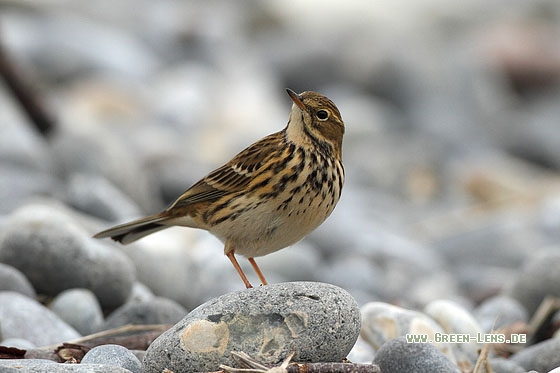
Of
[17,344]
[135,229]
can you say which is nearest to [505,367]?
[135,229]

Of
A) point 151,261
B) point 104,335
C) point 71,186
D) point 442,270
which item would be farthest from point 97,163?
point 104,335

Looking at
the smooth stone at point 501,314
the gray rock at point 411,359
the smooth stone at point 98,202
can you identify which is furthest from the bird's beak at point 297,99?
the smooth stone at point 98,202

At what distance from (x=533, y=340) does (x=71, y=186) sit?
14.3 ft

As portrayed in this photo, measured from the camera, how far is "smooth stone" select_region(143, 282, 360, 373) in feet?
13.1

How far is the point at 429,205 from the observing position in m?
13.2

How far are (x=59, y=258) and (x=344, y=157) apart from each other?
27.8ft

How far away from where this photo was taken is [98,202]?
807cm

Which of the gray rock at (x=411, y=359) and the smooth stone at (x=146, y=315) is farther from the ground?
the smooth stone at (x=146, y=315)

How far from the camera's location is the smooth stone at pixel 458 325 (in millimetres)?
5316

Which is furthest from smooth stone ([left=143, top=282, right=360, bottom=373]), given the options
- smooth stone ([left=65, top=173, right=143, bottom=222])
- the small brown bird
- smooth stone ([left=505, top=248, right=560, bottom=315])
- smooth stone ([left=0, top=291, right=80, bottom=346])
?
smooth stone ([left=65, top=173, right=143, bottom=222])

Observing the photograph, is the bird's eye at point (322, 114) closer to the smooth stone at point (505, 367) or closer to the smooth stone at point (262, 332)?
the smooth stone at point (262, 332)

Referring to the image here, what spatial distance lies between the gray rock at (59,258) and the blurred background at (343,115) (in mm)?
810

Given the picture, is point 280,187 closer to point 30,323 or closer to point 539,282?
point 30,323

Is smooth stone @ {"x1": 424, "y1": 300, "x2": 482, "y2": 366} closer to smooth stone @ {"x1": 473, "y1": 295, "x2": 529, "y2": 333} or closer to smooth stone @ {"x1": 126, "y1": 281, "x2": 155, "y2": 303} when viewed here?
smooth stone @ {"x1": 473, "y1": 295, "x2": 529, "y2": 333}
